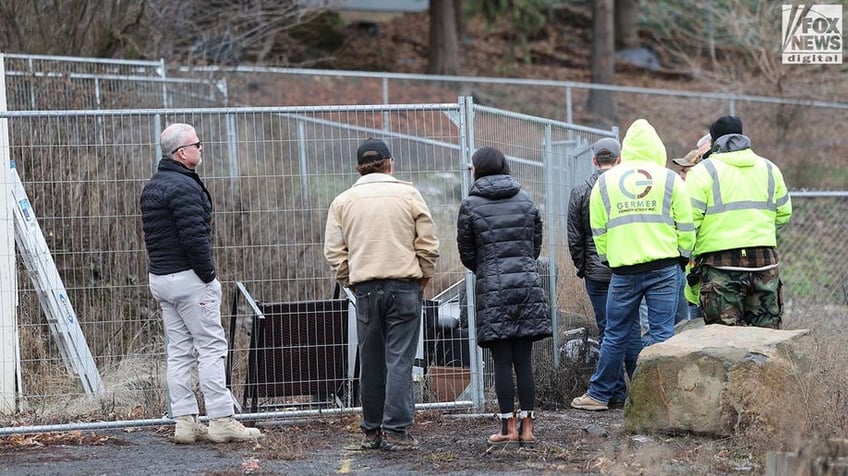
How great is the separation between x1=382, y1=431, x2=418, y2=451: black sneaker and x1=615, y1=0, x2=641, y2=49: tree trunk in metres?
26.7

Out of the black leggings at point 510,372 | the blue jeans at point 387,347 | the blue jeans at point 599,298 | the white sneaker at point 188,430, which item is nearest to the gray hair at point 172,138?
the blue jeans at point 387,347

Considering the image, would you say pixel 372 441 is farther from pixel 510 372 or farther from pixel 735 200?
pixel 735 200

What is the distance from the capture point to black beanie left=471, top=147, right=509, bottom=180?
269 inches

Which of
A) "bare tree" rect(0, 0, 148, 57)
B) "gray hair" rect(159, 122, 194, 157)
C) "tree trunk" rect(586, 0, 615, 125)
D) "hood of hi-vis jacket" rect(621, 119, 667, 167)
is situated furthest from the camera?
"tree trunk" rect(586, 0, 615, 125)

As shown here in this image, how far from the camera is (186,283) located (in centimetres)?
707

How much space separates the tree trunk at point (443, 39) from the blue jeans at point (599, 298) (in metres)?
18.3

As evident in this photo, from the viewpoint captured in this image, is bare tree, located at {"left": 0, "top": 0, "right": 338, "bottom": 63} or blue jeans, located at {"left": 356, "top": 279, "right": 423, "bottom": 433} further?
bare tree, located at {"left": 0, "top": 0, "right": 338, "bottom": 63}

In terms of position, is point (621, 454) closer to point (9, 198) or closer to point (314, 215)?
point (314, 215)

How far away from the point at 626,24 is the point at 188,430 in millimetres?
27010

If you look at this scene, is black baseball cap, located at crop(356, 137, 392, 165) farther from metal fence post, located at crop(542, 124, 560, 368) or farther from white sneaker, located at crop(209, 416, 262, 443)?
metal fence post, located at crop(542, 124, 560, 368)

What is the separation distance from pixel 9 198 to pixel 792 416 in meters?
5.53

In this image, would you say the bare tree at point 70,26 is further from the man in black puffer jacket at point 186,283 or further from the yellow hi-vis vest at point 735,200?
the yellow hi-vis vest at point 735,200

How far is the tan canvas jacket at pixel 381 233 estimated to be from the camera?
6.67 metres

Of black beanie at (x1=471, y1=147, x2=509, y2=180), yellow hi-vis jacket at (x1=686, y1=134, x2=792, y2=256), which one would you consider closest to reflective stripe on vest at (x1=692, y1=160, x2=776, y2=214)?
yellow hi-vis jacket at (x1=686, y1=134, x2=792, y2=256)
